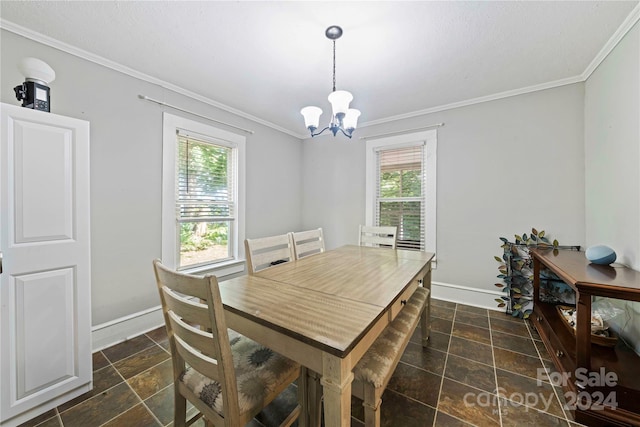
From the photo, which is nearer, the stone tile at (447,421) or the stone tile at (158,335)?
the stone tile at (447,421)

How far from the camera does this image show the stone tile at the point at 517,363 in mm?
1704

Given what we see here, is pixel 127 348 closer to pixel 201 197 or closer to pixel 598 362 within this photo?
pixel 201 197

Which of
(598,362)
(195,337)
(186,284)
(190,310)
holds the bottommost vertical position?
(598,362)

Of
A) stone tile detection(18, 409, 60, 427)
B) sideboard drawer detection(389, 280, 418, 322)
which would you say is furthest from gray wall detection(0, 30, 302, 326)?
sideboard drawer detection(389, 280, 418, 322)

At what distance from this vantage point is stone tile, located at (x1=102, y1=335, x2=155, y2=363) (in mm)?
1903

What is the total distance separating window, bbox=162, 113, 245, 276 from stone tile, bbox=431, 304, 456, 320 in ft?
7.99

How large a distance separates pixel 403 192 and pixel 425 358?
209cm

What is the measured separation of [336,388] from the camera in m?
0.79

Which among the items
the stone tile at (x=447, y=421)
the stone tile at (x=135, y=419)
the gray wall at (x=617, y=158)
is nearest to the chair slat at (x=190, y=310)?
the stone tile at (x=135, y=419)

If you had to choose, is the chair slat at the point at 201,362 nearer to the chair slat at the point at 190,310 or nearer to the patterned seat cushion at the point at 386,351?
the chair slat at the point at 190,310

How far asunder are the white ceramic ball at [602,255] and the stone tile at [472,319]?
1.08 m

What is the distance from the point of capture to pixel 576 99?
92.1 inches

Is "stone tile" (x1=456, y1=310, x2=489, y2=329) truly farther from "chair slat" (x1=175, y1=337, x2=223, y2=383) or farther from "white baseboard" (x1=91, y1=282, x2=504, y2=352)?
"chair slat" (x1=175, y1=337, x2=223, y2=383)

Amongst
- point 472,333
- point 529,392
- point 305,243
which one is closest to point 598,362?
point 529,392
